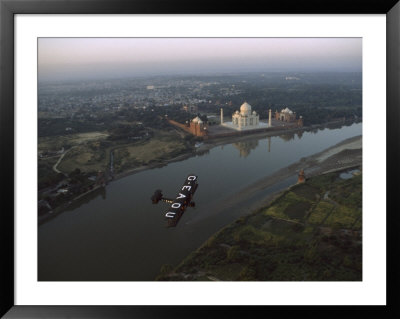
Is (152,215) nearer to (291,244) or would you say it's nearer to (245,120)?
(291,244)

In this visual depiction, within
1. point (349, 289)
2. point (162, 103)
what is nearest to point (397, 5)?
point (349, 289)

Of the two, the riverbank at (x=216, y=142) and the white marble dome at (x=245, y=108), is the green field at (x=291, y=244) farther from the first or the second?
the white marble dome at (x=245, y=108)

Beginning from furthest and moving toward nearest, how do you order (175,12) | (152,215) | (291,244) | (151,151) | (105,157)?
1. (151,151)
2. (105,157)
3. (152,215)
4. (291,244)
5. (175,12)

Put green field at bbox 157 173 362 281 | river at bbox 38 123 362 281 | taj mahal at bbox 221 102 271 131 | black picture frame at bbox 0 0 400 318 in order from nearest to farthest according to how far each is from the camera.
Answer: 1. black picture frame at bbox 0 0 400 318
2. green field at bbox 157 173 362 281
3. river at bbox 38 123 362 281
4. taj mahal at bbox 221 102 271 131

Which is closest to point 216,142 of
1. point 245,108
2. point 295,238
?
point 245,108

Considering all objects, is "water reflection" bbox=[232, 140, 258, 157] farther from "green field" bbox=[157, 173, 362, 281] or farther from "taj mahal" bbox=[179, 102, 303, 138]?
"green field" bbox=[157, 173, 362, 281]

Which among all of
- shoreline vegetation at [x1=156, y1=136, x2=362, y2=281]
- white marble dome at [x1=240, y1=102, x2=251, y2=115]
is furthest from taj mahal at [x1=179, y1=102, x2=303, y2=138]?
shoreline vegetation at [x1=156, y1=136, x2=362, y2=281]

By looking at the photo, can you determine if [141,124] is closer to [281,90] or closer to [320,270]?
[281,90]
